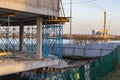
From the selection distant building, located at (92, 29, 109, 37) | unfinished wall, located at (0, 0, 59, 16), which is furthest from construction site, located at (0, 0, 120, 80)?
distant building, located at (92, 29, 109, 37)

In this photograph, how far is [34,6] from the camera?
55.8 feet

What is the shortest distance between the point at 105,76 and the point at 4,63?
9.14 meters

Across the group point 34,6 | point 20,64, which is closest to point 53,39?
point 34,6

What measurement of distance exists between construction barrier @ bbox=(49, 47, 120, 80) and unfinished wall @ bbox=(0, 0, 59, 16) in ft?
13.3

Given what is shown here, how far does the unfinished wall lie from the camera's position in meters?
15.2

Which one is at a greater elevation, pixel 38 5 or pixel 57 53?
pixel 38 5

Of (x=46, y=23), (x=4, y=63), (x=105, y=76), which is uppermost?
(x=46, y=23)

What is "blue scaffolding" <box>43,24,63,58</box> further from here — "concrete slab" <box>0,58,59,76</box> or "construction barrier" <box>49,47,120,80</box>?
"construction barrier" <box>49,47,120,80</box>

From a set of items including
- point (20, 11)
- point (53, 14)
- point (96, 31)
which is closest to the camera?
point (20, 11)

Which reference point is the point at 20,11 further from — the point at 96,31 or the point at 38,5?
the point at 96,31

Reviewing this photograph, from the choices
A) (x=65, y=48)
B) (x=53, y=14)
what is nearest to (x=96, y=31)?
(x=65, y=48)

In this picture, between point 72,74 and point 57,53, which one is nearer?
point 72,74

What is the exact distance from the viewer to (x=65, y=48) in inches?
1468

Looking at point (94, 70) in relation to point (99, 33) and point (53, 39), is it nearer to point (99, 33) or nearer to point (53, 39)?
point (53, 39)
